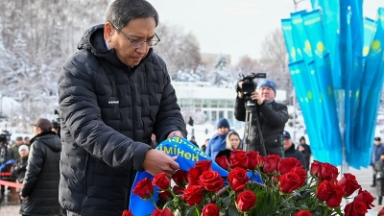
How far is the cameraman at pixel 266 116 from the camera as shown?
6.44m

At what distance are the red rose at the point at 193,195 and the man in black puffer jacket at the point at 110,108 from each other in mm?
396

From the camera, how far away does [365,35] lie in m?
7.14

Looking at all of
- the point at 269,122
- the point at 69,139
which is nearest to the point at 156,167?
the point at 69,139

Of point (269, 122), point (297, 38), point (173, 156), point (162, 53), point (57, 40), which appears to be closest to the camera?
point (173, 156)

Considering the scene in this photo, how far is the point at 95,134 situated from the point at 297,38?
4.92m

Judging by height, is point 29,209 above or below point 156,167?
below

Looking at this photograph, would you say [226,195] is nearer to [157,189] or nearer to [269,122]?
[157,189]

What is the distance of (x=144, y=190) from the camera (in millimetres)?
2398

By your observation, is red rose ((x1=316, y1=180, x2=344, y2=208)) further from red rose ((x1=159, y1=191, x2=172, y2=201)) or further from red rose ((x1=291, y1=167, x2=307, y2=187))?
red rose ((x1=159, y1=191, x2=172, y2=201))

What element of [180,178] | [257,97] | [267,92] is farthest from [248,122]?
[180,178]

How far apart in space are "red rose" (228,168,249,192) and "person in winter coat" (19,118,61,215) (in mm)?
5224

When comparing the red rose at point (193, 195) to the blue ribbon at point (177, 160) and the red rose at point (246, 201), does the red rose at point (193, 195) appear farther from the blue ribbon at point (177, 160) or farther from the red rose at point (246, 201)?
the blue ribbon at point (177, 160)

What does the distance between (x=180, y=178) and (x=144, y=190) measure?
198mm

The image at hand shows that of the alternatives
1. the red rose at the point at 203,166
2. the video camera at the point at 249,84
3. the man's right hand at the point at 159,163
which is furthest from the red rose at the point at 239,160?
the video camera at the point at 249,84
